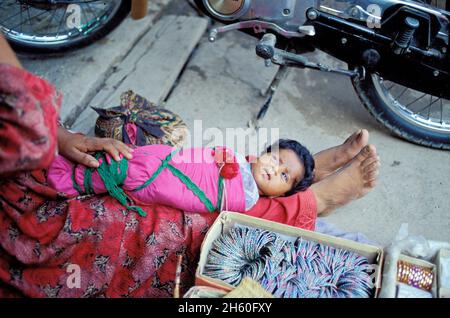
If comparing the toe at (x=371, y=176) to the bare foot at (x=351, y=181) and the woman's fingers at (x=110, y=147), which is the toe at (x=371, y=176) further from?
the woman's fingers at (x=110, y=147)

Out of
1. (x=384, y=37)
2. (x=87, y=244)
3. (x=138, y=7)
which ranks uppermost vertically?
(x=384, y=37)

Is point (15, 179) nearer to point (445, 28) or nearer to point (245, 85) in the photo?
point (245, 85)

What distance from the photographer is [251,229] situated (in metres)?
1.88

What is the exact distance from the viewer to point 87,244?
6.06ft

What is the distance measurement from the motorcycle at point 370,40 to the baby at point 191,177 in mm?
651

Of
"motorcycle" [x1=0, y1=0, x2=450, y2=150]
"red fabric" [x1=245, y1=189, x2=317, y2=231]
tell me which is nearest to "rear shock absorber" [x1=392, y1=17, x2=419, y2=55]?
"motorcycle" [x1=0, y1=0, x2=450, y2=150]

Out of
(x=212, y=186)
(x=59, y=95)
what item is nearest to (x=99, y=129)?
(x=212, y=186)

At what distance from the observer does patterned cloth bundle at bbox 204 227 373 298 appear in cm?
170

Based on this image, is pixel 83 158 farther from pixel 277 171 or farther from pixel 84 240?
pixel 277 171

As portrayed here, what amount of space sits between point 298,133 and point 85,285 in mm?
1474

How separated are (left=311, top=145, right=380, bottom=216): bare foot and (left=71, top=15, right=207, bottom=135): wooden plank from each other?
1.11 metres

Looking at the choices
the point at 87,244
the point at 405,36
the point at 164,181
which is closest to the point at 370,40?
the point at 405,36

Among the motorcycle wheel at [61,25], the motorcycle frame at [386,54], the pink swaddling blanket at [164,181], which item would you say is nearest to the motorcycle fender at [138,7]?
the motorcycle wheel at [61,25]

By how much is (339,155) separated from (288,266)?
82 cm
